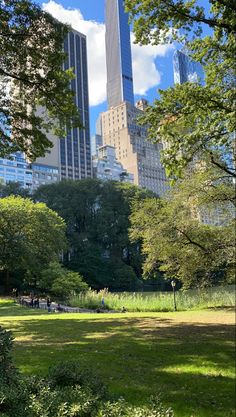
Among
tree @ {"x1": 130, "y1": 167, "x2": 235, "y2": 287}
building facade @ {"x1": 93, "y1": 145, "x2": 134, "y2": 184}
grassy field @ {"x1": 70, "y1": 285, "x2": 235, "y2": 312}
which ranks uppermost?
building facade @ {"x1": 93, "y1": 145, "x2": 134, "y2": 184}

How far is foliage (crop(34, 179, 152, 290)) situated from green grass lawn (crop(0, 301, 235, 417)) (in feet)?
177

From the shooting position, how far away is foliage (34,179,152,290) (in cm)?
7056

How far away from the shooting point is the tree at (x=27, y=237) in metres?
37.0

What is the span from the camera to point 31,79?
43.2ft

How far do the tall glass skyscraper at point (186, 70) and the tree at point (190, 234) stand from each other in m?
5.98

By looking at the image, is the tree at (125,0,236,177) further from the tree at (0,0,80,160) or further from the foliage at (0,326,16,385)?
the foliage at (0,326,16,385)

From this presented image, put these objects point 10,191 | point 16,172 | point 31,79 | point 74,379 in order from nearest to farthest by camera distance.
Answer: point 74,379
point 31,79
point 10,191
point 16,172

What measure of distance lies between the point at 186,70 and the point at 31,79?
4945mm

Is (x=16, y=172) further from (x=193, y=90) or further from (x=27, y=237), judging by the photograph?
(x=193, y=90)

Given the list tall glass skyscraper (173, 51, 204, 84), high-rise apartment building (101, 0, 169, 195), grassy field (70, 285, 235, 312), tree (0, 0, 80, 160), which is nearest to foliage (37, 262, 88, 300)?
grassy field (70, 285, 235, 312)

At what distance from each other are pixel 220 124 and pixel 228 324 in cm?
1086

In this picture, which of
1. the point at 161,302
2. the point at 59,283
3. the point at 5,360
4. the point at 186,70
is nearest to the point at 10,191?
the point at 59,283

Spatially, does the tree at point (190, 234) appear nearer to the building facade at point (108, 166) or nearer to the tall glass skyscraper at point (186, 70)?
the tall glass skyscraper at point (186, 70)

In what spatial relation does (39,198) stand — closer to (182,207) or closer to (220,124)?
(182,207)
